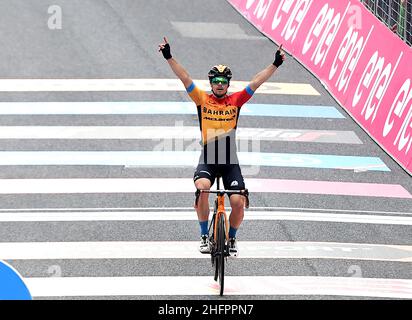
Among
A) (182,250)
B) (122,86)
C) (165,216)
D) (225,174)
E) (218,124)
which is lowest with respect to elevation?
(182,250)

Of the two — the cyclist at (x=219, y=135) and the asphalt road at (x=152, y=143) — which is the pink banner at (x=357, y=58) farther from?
the cyclist at (x=219, y=135)

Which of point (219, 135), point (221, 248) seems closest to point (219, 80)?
point (219, 135)

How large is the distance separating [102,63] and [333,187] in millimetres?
8547

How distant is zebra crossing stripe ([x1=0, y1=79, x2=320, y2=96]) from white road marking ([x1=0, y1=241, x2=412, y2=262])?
8336 mm

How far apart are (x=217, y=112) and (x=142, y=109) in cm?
836

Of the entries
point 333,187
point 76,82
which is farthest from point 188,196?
point 76,82

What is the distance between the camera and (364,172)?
66.9 feet

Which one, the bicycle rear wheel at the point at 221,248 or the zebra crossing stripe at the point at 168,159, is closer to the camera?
the bicycle rear wheel at the point at 221,248

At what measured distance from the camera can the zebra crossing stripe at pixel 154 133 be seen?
72.0 ft

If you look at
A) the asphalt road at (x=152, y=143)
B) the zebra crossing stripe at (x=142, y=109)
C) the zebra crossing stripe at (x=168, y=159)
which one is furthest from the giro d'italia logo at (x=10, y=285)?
the zebra crossing stripe at (x=142, y=109)

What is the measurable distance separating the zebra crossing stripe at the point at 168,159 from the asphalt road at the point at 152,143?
22cm

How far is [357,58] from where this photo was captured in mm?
23047

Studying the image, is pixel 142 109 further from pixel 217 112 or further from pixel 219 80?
pixel 219 80

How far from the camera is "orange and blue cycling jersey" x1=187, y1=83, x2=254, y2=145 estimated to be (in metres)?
15.3
